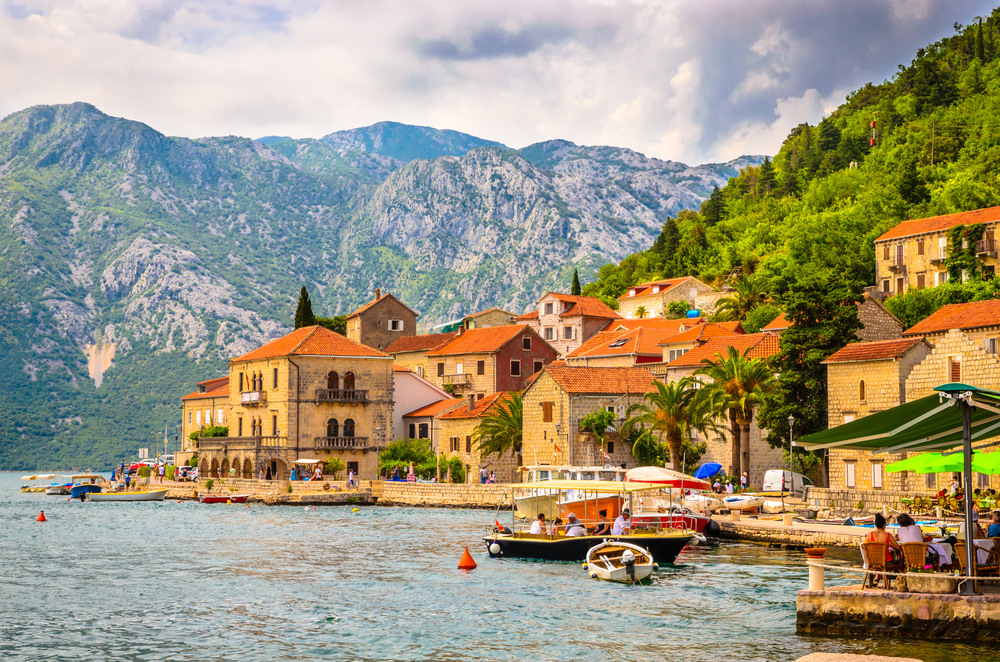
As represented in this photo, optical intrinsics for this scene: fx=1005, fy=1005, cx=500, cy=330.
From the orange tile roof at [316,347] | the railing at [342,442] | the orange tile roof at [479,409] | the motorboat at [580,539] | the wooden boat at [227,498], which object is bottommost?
the wooden boat at [227,498]

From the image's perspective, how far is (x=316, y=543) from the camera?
4384cm

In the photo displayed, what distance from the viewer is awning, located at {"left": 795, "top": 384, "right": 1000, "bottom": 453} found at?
59.9 ft

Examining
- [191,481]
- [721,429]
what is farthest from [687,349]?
[191,481]

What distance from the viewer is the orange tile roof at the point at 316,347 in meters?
75.3

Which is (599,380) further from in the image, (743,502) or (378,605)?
(378,605)

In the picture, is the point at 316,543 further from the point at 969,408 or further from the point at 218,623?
the point at 969,408

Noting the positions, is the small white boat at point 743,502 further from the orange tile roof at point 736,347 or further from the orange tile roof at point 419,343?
the orange tile roof at point 419,343

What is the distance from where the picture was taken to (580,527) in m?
36.6

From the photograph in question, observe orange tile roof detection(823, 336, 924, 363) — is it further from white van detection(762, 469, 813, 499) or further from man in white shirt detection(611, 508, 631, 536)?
man in white shirt detection(611, 508, 631, 536)

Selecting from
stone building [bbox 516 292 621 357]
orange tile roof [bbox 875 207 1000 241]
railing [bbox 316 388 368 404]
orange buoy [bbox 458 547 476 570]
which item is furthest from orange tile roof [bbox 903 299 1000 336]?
stone building [bbox 516 292 621 357]

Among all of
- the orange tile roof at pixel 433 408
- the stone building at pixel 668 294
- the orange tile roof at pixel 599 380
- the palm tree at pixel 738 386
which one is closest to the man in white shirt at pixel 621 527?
the palm tree at pixel 738 386

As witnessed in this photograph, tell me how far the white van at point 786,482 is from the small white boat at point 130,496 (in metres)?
48.0

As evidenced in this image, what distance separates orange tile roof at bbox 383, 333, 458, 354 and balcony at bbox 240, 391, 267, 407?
1991 centimetres

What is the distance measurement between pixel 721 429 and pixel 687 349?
13.1 metres
